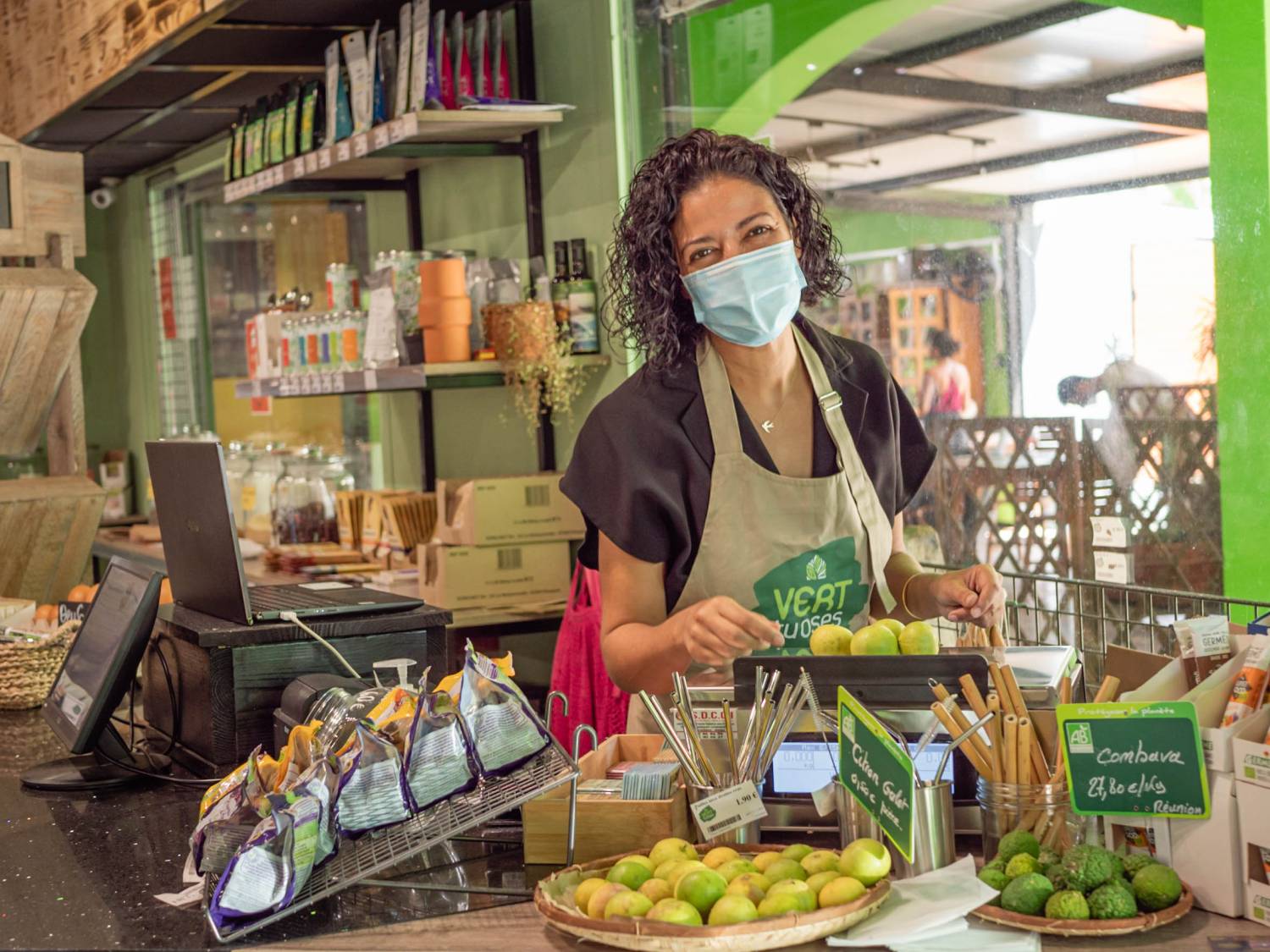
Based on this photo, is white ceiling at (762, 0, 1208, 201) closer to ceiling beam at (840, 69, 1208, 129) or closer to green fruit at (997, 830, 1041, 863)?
ceiling beam at (840, 69, 1208, 129)

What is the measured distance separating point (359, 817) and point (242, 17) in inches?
136

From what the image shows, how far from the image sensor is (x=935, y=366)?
3846 millimetres

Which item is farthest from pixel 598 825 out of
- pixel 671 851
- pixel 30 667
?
pixel 30 667

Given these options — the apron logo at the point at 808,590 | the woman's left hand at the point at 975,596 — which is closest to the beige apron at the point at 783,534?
the apron logo at the point at 808,590

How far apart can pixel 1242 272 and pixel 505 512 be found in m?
2.02

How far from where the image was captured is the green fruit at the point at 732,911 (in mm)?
1405

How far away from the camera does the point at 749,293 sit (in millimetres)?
2299

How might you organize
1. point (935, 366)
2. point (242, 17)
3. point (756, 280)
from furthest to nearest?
point (242, 17) → point (935, 366) → point (756, 280)

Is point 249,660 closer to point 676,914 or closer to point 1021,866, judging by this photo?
point 676,914

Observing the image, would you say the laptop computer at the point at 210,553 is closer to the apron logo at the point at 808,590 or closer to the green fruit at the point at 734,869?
the apron logo at the point at 808,590

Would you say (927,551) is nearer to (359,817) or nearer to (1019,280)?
(1019,280)

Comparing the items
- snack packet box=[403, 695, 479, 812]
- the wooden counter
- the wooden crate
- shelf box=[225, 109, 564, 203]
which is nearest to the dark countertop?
the wooden counter

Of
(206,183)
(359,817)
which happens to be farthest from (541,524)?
(206,183)

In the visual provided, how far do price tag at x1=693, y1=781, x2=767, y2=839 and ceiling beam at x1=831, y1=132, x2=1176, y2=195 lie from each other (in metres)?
2.11
